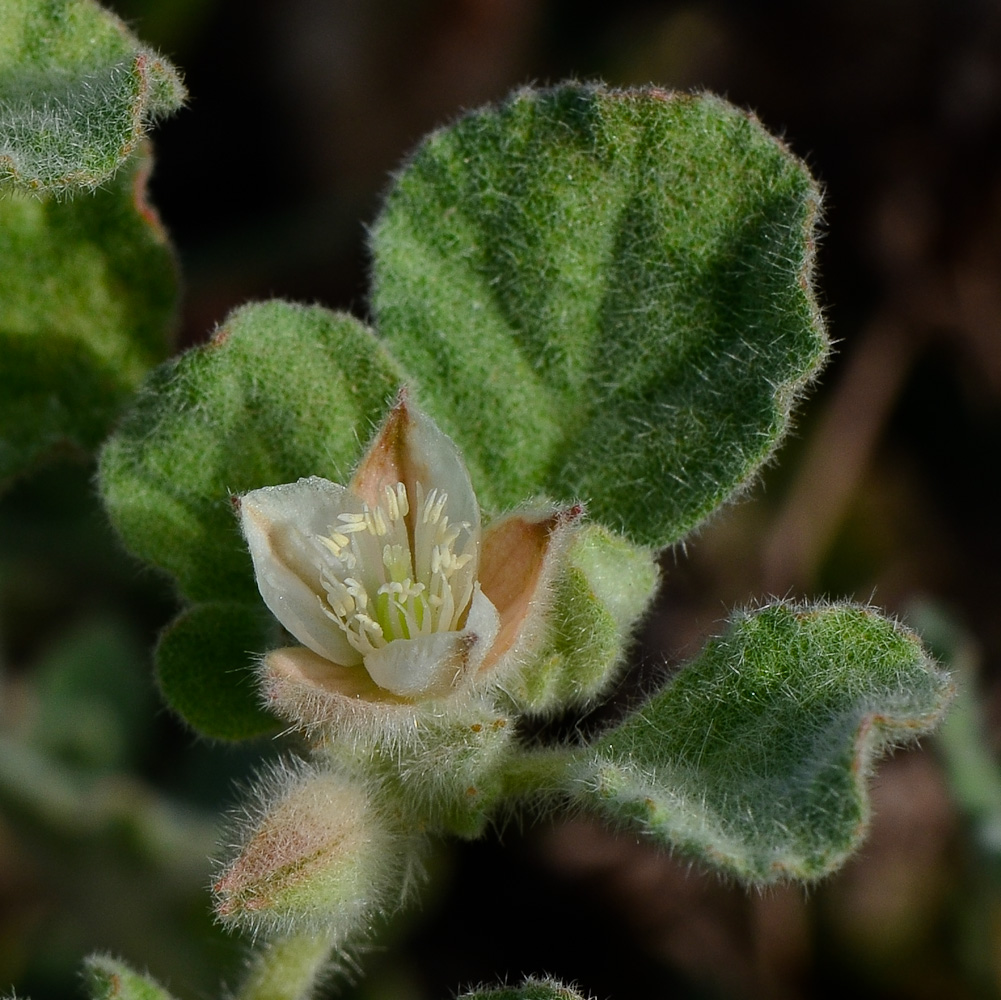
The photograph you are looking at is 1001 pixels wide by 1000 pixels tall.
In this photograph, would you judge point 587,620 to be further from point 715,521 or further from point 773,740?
point 715,521

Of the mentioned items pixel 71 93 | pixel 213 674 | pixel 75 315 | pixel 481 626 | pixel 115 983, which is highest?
pixel 71 93

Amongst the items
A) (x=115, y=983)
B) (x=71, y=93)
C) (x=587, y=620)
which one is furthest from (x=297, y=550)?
(x=71, y=93)

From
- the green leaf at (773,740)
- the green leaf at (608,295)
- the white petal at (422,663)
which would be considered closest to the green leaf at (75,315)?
the green leaf at (608,295)

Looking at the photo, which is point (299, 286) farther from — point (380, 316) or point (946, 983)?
point (946, 983)

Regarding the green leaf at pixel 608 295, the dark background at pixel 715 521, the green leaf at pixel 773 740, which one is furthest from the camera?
the dark background at pixel 715 521

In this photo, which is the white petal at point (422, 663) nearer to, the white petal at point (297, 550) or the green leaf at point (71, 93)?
the white petal at point (297, 550)

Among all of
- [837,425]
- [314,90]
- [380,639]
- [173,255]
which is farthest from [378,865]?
[314,90]

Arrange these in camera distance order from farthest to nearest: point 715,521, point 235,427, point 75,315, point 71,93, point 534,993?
point 715,521, point 75,315, point 235,427, point 71,93, point 534,993
